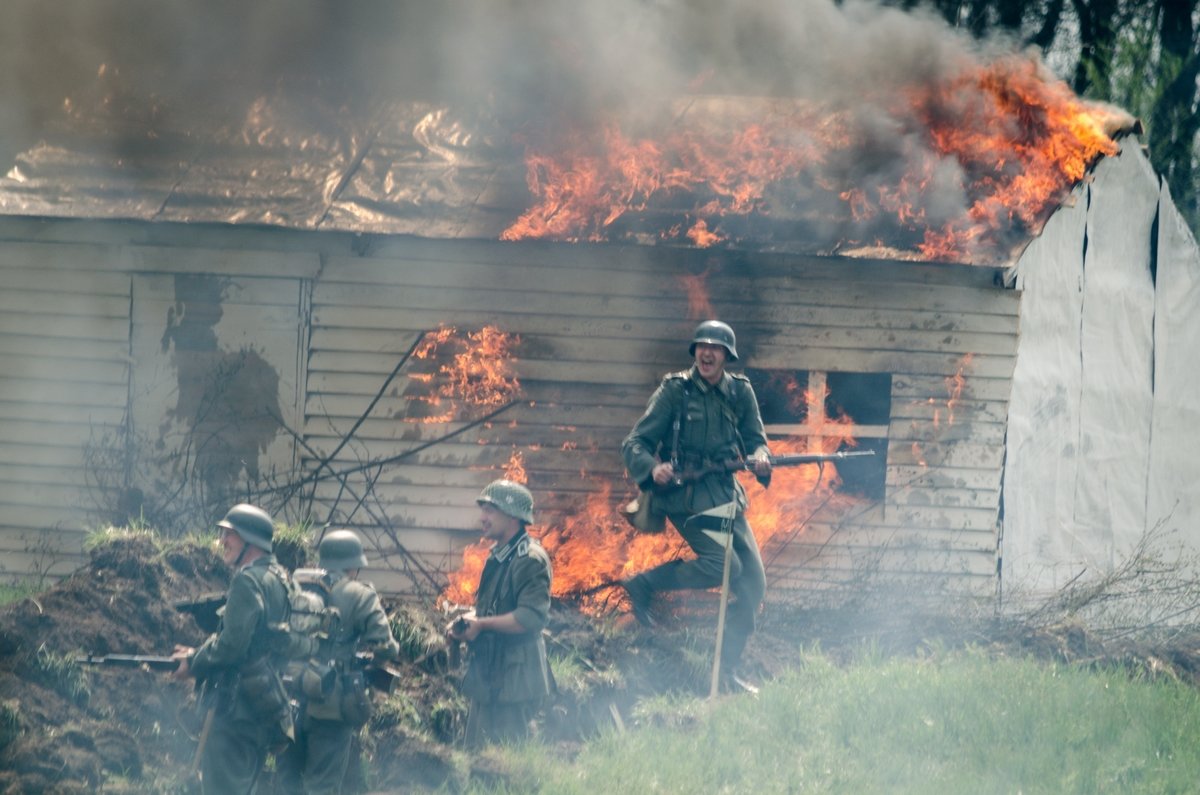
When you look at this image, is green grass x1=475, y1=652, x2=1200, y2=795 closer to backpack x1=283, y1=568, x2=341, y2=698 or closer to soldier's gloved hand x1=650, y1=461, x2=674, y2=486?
backpack x1=283, y1=568, x2=341, y2=698

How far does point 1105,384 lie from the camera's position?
484 inches

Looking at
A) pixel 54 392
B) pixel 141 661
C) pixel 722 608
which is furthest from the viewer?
pixel 54 392

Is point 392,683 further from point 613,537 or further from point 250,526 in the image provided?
point 613,537

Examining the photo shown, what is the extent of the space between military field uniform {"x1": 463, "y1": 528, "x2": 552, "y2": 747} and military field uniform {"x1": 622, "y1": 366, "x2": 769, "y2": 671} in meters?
1.65

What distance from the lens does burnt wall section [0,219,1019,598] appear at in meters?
11.2

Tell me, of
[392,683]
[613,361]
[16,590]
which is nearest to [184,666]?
[392,683]

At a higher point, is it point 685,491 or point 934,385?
point 934,385

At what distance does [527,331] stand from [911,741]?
5.03 meters

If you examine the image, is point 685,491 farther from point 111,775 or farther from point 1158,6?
point 1158,6

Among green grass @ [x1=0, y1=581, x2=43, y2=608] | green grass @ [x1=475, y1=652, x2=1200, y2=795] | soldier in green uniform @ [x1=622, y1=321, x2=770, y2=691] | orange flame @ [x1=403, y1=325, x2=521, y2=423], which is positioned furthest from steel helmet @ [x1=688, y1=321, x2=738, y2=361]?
green grass @ [x1=0, y1=581, x2=43, y2=608]

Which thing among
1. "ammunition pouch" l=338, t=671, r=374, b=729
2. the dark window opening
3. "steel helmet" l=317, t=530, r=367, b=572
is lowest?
"ammunition pouch" l=338, t=671, r=374, b=729

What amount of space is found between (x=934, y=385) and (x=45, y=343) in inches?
319

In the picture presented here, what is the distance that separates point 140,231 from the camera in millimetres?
11445

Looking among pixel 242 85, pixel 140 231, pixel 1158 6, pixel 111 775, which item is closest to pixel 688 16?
pixel 242 85
